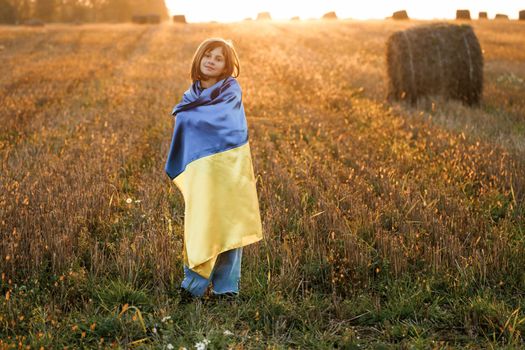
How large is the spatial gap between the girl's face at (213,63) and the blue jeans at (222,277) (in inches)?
42.6

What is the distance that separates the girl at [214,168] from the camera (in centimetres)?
329

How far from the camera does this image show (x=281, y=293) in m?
3.56

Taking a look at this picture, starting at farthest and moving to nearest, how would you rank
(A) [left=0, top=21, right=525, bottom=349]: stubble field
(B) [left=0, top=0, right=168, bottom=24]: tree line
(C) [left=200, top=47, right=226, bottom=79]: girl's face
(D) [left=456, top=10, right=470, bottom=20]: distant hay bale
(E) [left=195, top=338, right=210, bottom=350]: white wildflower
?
(B) [left=0, top=0, right=168, bottom=24]: tree line, (D) [left=456, top=10, right=470, bottom=20]: distant hay bale, (C) [left=200, top=47, right=226, bottom=79]: girl's face, (A) [left=0, top=21, right=525, bottom=349]: stubble field, (E) [left=195, top=338, right=210, bottom=350]: white wildflower

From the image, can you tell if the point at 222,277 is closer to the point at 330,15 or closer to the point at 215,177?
the point at 215,177

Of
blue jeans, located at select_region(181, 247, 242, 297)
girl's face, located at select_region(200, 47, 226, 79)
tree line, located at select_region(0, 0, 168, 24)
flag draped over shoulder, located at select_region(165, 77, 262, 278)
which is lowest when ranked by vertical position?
blue jeans, located at select_region(181, 247, 242, 297)

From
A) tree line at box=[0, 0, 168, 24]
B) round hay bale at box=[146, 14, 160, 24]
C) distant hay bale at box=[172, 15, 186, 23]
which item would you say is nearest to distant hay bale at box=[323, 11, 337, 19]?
distant hay bale at box=[172, 15, 186, 23]

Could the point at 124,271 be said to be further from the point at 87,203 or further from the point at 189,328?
the point at 87,203

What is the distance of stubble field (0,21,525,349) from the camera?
10.5 feet

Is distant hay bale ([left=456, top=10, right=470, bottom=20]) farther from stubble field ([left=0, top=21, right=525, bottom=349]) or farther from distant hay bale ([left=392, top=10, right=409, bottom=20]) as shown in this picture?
stubble field ([left=0, top=21, right=525, bottom=349])

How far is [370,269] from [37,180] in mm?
3111

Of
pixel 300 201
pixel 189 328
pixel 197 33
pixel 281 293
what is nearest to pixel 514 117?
pixel 300 201

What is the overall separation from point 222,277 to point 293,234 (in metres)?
0.96

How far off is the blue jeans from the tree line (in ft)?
179

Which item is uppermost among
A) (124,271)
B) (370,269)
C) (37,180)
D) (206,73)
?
(206,73)
